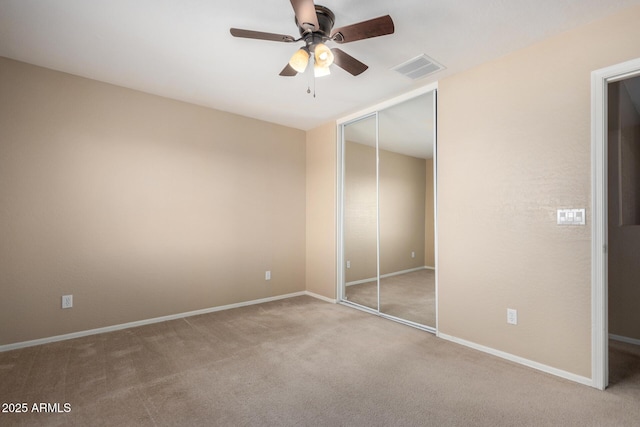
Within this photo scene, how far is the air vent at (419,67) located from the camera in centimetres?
271

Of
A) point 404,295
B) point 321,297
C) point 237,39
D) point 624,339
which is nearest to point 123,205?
point 237,39

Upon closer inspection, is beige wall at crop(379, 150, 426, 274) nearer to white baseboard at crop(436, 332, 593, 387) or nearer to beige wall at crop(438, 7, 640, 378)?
beige wall at crop(438, 7, 640, 378)

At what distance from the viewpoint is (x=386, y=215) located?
14.1ft

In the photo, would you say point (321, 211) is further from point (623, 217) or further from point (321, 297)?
point (623, 217)

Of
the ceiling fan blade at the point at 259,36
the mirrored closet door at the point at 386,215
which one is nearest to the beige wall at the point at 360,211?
the mirrored closet door at the point at 386,215

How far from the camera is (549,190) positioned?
238cm

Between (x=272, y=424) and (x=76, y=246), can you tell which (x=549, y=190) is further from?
(x=76, y=246)

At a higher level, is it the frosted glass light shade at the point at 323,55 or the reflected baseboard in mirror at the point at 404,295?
the frosted glass light shade at the point at 323,55

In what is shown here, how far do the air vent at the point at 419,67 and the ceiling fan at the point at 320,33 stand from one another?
34.9 inches

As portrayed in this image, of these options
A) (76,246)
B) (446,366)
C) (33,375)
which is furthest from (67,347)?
(446,366)

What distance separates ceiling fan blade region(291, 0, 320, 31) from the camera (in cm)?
164

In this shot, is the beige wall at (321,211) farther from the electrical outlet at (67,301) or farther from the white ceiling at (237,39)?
the electrical outlet at (67,301)

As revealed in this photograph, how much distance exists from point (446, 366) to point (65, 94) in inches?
174

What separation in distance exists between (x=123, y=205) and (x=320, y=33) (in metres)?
2.79
